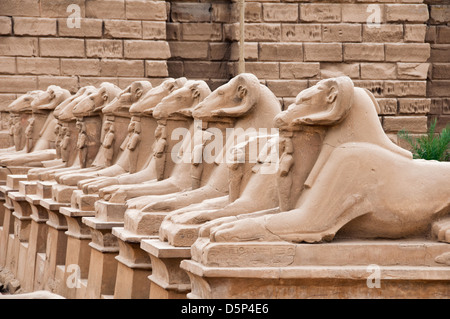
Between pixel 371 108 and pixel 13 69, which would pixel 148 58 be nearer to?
pixel 13 69

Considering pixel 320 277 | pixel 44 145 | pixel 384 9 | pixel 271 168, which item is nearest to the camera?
pixel 320 277

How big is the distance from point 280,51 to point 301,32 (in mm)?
510

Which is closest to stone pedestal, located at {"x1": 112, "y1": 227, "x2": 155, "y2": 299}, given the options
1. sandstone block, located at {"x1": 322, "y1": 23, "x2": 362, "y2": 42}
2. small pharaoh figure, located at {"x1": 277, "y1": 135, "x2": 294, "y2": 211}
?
small pharaoh figure, located at {"x1": 277, "y1": 135, "x2": 294, "y2": 211}

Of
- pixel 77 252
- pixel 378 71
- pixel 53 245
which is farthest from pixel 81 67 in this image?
pixel 77 252

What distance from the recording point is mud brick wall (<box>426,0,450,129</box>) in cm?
1920

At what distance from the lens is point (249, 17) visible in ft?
58.5

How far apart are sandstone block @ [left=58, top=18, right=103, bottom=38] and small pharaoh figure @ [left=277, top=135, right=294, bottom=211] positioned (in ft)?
37.2

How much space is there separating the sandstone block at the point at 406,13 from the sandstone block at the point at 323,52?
109 cm

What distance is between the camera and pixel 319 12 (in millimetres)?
18078

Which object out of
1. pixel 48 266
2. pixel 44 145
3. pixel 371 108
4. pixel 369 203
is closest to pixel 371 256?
pixel 369 203

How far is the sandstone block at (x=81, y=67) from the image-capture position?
17.1m

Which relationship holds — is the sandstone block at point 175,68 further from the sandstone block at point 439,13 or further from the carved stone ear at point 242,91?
the carved stone ear at point 242,91

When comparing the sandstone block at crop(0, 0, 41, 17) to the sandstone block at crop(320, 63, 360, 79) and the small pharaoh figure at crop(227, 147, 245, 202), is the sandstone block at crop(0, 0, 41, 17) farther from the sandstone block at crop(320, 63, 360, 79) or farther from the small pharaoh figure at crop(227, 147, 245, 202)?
the small pharaoh figure at crop(227, 147, 245, 202)

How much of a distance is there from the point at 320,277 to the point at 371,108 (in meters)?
1.07
